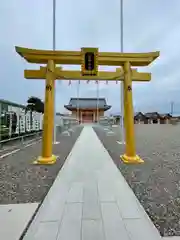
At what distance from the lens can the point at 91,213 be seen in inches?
117

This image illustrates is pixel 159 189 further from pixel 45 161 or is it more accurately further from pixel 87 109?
pixel 87 109

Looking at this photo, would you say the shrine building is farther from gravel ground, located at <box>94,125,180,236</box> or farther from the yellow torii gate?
gravel ground, located at <box>94,125,180,236</box>

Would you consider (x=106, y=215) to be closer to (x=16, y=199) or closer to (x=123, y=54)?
(x=16, y=199)

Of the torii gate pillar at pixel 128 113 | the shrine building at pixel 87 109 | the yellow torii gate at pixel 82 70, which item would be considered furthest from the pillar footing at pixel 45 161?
the shrine building at pixel 87 109

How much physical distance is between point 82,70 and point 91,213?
466cm

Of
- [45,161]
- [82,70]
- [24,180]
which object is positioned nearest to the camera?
[24,180]

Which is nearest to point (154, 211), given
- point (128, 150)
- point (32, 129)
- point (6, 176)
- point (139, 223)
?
point (139, 223)

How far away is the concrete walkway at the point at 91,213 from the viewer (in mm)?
2451

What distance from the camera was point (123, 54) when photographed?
6.89 m

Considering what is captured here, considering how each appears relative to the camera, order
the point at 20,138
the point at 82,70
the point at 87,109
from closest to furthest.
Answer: the point at 82,70 < the point at 20,138 < the point at 87,109

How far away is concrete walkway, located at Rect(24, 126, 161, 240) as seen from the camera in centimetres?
245

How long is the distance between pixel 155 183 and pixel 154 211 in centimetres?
132

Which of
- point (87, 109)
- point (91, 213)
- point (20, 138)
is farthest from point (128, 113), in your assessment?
point (87, 109)

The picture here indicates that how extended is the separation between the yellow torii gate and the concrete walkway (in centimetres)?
209
